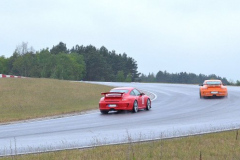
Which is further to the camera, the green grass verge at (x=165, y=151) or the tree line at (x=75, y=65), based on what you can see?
the tree line at (x=75, y=65)

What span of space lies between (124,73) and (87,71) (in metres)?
15.0

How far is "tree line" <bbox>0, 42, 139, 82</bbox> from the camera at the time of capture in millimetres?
Answer: 129000

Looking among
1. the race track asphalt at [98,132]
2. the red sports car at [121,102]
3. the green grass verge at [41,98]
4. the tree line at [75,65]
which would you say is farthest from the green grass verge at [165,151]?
the tree line at [75,65]

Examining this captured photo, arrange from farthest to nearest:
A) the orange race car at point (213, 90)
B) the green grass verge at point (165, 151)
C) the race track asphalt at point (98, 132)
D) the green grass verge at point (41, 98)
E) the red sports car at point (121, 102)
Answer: the orange race car at point (213, 90) → the green grass verge at point (41, 98) → the red sports car at point (121, 102) → the race track asphalt at point (98, 132) → the green grass verge at point (165, 151)

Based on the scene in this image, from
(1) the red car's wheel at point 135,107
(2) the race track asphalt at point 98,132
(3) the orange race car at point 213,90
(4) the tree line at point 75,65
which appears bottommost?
(2) the race track asphalt at point 98,132

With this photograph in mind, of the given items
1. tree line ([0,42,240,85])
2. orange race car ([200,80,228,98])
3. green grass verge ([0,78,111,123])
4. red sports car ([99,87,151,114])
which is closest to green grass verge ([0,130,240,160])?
green grass verge ([0,78,111,123])

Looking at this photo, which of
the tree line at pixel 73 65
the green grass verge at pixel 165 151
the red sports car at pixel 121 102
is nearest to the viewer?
the green grass verge at pixel 165 151

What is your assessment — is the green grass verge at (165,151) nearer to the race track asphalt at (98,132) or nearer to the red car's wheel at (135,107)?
the race track asphalt at (98,132)

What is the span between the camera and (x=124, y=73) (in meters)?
152

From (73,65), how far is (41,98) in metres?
92.4

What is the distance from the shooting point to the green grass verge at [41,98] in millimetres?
27695

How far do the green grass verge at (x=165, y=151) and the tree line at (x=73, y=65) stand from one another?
345 feet

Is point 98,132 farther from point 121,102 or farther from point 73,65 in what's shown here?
point 73,65

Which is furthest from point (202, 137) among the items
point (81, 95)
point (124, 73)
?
point (124, 73)
